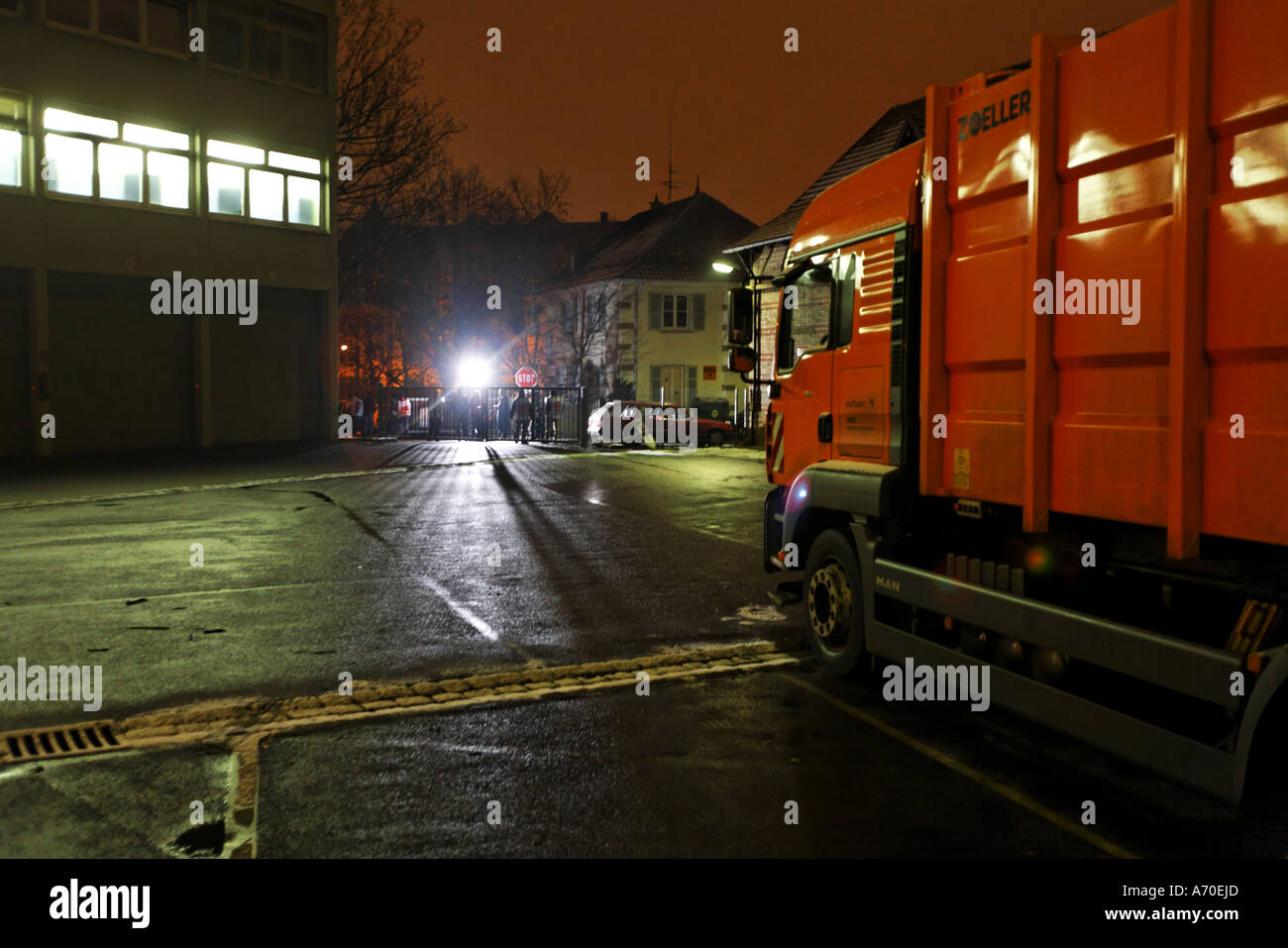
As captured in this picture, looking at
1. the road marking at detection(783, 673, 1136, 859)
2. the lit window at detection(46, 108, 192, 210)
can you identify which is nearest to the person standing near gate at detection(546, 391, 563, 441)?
the lit window at detection(46, 108, 192, 210)

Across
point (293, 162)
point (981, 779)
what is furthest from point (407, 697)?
point (293, 162)

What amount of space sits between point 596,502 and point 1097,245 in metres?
13.0

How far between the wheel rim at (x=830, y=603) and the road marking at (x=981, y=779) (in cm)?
40

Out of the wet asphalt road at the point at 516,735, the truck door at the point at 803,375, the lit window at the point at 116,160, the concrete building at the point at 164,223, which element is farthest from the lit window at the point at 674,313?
the truck door at the point at 803,375

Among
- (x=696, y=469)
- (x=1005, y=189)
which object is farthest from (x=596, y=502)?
(x=1005, y=189)

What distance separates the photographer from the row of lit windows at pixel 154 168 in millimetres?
24469

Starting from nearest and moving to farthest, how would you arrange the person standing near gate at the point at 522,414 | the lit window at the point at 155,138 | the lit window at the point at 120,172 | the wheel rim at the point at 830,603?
the wheel rim at the point at 830,603 < the lit window at the point at 120,172 < the lit window at the point at 155,138 < the person standing near gate at the point at 522,414

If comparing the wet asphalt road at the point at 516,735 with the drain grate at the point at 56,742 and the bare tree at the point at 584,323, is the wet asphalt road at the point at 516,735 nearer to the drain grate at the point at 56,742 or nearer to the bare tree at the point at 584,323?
the drain grate at the point at 56,742

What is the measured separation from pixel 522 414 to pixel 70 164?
14.8 metres

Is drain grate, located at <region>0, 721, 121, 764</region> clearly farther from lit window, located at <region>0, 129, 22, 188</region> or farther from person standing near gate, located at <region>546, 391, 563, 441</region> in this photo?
person standing near gate, located at <region>546, 391, 563, 441</region>

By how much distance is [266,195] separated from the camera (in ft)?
95.8

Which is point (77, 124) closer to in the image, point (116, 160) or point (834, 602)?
point (116, 160)
